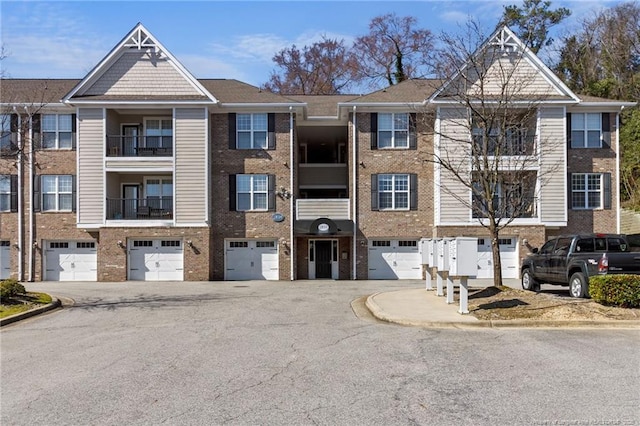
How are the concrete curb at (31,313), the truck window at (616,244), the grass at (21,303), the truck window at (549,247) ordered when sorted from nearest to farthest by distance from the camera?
1. the concrete curb at (31,313)
2. the grass at (21,303)
3. the truck window at (616,244)
4. the truck window at (549,247)

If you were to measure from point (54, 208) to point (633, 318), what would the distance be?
81.4ft

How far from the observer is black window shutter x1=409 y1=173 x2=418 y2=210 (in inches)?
1099

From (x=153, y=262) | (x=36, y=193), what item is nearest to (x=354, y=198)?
(x=153, y=262)

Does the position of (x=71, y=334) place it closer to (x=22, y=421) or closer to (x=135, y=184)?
(x=22, y=421)

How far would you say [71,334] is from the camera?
1146cm

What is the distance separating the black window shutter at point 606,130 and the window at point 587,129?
5cm

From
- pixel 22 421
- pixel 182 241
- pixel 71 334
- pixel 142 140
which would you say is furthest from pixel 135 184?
pixel 22 421

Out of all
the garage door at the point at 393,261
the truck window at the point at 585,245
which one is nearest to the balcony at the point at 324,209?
the garage door at the point at 393,261

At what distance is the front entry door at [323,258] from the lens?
28.8 meters

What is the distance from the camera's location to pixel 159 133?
28.5m

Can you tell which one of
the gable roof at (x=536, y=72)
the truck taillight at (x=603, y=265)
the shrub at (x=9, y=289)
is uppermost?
the gable roof at (x=536, y=72)

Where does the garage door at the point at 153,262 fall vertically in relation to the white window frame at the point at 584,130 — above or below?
below

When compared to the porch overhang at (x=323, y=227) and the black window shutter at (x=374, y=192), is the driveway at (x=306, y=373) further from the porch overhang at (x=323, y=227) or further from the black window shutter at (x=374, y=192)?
the black window shutter at (x=374, y=192)

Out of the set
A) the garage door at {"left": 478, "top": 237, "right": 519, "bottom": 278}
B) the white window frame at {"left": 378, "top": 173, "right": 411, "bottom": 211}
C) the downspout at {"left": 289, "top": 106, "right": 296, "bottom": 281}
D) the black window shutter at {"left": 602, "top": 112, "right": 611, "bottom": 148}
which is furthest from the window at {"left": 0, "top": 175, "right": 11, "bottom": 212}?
the black window shutter at {"left": 602, "top": 112, "right": 611, "bottom": 148}
